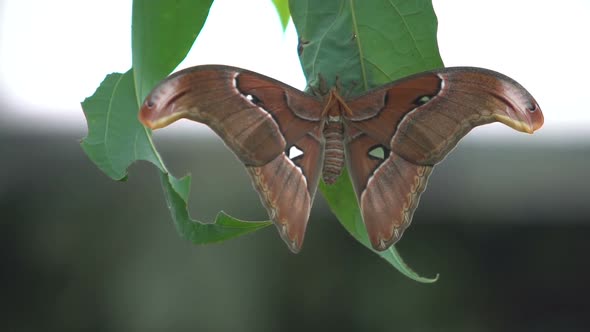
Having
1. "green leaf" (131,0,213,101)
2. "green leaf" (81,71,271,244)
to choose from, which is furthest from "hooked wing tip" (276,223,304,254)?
"green leaf" (131,0,213,101)

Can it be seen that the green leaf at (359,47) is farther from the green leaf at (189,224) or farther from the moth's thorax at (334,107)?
the green leaf at (189,224)

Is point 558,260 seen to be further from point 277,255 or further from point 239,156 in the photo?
point 239,156

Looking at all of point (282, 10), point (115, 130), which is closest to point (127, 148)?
point (115, 130)

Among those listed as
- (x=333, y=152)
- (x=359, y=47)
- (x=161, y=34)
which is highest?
(x=161, y=34)

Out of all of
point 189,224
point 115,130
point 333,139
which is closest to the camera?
point 189,224

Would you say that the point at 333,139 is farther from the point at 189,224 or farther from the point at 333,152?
the point at 189,224

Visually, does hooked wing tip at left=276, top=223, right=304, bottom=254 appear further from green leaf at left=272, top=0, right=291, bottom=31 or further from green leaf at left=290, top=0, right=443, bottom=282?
green leaf at left=272, top=0, right=291, bottom=31
